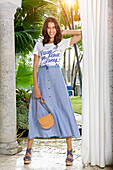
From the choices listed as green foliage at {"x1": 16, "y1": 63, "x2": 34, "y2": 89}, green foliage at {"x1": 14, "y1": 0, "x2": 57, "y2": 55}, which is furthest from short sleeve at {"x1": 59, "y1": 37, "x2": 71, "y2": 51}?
green foliage at {"x1": 14, "y1": 0, "x2": 57, "y2": 55}

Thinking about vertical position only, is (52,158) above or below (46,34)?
below

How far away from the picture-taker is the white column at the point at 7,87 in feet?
10.8

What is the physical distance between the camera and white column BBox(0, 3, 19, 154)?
3.30 meters

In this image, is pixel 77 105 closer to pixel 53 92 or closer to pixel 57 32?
pixel 53 92

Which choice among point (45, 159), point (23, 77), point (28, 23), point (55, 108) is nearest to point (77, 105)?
point (28, 23)

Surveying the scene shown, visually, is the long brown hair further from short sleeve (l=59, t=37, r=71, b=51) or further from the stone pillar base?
the stone pillar base

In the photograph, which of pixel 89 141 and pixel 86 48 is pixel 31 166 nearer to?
pixel 89 141

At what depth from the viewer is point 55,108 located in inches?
116

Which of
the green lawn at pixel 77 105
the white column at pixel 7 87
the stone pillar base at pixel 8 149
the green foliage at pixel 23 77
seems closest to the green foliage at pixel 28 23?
the green foliage at pixel 23 77

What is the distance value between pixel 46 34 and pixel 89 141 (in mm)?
1210

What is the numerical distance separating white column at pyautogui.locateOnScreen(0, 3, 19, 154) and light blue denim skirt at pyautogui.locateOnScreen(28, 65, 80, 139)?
20.1 inches

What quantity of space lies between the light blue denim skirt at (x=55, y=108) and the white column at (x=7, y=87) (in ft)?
1.68

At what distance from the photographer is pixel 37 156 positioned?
321 centimetres

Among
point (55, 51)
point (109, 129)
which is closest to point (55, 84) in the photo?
point (55, 51)
